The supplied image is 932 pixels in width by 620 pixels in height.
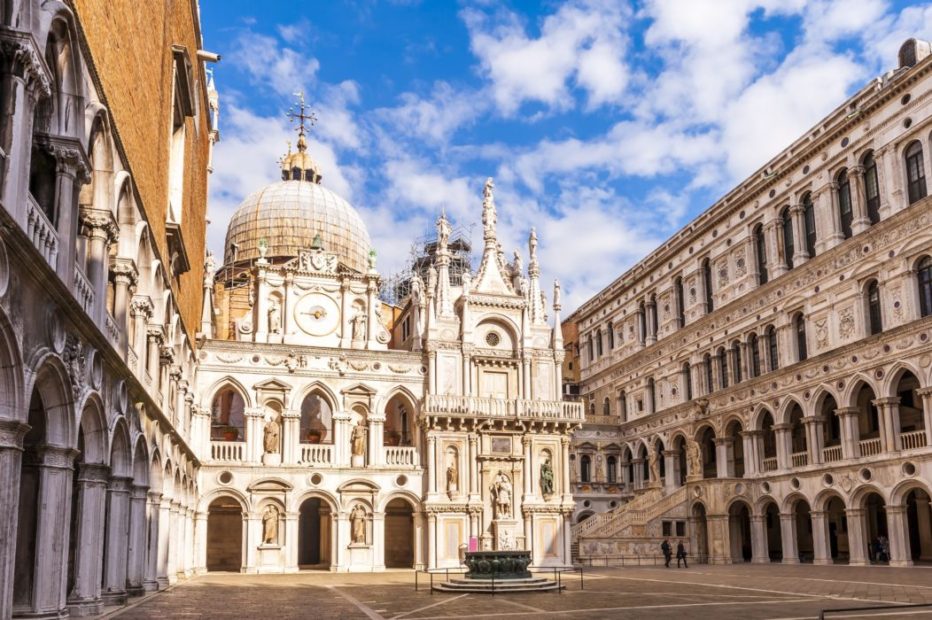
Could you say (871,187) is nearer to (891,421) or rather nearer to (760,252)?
(760,252)

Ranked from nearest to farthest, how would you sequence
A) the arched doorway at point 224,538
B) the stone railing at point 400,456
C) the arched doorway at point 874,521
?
the arched doorway at point 874,521
the stone railing at point 400,456
the arched doorway at point 224,538

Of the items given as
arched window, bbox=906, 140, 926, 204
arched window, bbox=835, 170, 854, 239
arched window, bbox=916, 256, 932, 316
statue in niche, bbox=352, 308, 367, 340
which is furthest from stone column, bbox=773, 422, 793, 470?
statue in niche, bbox=352, 308, 367, 340

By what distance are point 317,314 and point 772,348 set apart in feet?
66.1

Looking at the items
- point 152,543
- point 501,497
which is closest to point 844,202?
point 501,497

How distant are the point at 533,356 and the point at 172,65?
23.2 meters

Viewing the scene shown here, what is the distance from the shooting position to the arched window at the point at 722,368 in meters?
45.1

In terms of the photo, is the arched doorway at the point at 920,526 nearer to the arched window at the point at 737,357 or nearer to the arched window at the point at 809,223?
the arched window at the point at 737,357

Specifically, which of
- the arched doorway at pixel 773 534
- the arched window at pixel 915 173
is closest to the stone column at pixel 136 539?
the arched window at pixel 915 173

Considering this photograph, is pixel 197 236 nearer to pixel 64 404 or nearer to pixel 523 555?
pixel 523 555

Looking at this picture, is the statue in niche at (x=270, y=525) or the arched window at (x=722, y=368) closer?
the statue in niche at (x=270, y=525)

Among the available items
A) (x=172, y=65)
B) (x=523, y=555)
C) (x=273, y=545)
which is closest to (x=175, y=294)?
(x=172, y=65)

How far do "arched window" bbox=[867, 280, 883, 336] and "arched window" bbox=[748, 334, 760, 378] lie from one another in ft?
22.8

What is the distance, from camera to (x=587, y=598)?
22.2 m

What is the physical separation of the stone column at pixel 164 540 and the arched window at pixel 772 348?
1035 inches
